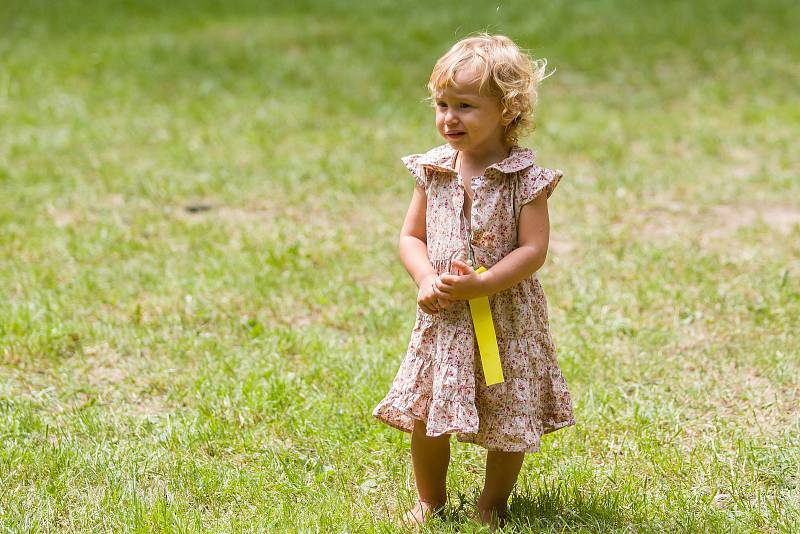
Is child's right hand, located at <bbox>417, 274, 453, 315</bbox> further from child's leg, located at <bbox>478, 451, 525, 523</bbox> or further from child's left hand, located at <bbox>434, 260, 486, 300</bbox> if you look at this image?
child's leg, located at <bbox>478, 451, 525, 523</bbox>

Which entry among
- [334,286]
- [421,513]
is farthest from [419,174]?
[334,286]

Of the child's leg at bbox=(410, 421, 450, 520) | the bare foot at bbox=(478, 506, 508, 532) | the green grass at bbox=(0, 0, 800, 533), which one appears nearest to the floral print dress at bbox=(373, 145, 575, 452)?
the child's leg at bbox=(410, 421, 450, 520)

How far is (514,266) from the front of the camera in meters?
3.00

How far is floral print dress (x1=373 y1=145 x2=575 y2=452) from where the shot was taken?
305 cm

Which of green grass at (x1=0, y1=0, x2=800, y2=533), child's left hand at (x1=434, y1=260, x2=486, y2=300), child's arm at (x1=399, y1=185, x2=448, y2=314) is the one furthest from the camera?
green grass at (x1=0, y1=0, x2=800, y2=533)

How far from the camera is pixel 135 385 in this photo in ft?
14.7

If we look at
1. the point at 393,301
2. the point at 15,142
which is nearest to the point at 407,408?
the point at 393,301

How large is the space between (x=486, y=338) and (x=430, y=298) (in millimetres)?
207

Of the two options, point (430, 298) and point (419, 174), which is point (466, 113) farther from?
point (430, 298)

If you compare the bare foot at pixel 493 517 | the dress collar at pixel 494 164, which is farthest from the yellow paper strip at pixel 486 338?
the bare foot at pixel 493 517

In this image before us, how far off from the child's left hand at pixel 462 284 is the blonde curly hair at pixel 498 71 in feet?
1.58

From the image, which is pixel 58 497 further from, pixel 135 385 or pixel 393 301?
pixel 393 301

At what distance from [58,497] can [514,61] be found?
2.10m

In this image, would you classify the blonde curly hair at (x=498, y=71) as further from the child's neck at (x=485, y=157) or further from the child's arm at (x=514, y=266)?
the child's arm at (x=514, y=266)
